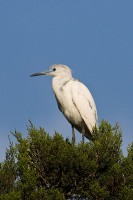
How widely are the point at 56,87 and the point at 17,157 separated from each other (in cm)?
391

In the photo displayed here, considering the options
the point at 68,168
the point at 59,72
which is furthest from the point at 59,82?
the point at 68,168

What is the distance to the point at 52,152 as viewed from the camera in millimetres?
13844

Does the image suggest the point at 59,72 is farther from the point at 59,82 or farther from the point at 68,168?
the point at 68,168

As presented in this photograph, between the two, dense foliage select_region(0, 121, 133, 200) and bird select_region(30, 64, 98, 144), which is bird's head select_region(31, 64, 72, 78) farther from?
dense foliage select_region(0, 121, 133, 200)

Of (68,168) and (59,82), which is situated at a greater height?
(59,82)

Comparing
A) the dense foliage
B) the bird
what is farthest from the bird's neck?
the dense foliage

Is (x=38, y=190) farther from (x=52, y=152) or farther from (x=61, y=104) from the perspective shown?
(x=61, y=104)

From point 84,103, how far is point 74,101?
0.28 m

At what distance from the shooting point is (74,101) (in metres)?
17.3

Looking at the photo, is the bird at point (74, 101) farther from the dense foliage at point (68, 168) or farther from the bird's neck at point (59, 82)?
the dense foliage at point (68, 168)

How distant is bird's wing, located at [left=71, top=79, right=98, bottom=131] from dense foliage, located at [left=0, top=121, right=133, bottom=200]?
309 cm

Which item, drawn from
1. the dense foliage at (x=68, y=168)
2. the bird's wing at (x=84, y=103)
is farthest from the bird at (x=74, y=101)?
the dense foliage at (x=68, y=168)

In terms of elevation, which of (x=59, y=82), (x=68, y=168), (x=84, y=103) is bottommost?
(x=68, y=168)

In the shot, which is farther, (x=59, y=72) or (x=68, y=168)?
(x=59, y=72)
